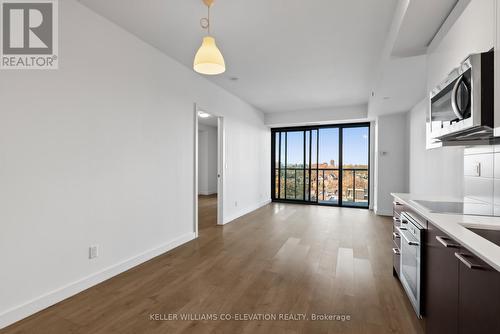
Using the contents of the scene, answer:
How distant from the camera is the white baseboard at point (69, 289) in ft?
6.00

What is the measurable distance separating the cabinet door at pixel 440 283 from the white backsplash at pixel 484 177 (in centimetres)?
59

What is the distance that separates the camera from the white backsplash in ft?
5.56

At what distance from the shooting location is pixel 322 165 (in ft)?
22.8

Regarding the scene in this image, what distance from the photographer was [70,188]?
2.22 metres

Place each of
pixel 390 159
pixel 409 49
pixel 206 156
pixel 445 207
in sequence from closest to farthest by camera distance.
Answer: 1. pixel 445 207
2. pixel 409 49
3. pixel 390 159
4. pixel 206 156

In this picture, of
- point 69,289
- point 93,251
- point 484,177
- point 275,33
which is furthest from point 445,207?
point 69,289

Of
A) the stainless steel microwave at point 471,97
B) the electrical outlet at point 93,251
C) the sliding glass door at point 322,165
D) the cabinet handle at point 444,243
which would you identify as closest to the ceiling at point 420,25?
the stainless steel microwave at point 471,97

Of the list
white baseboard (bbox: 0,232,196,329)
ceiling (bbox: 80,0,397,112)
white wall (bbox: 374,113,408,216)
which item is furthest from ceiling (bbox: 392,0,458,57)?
white baseboard (bbox: 0,232,196,329)

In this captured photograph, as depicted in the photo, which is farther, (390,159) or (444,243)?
(390,159)

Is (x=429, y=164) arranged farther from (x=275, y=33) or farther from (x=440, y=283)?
(x=275, y=33)

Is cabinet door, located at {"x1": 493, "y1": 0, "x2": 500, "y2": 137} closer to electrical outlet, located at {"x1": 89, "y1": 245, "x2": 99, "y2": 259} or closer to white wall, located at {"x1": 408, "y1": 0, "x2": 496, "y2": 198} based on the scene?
white wall, located at {"x1": 408, "y1": 0, "x2": 496, "y2": 198}

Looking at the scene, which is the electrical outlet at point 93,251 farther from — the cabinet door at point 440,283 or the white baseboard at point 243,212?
the cabinet door at point 440,283

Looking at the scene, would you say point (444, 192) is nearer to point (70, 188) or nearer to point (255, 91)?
point (255, 91)

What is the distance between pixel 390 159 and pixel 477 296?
5.22m
